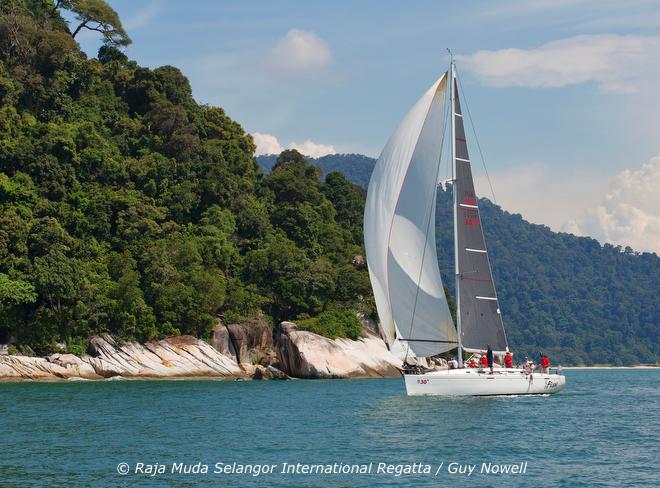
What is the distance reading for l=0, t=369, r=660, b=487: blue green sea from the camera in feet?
69.6

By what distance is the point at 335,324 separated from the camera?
64750mm

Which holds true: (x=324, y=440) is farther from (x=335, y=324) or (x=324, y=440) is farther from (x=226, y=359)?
(x=335, y=324)

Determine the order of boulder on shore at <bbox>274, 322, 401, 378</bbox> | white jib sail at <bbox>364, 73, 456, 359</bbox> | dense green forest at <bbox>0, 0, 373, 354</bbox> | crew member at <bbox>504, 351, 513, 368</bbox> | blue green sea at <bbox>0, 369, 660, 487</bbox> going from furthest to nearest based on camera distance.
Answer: boulder on shore at <bbox>274, 322, 401, 378</bbox>, dense green forest at <bbox>0, 0, 373, 354</bbox>, crew member at <bbox>504, 351, 513, 368</bbox>, white jib sail at <bbox>364, 73, 456, 359</bbox>, blue green sea at <bbox>0, 369, 660, 487</bbox>

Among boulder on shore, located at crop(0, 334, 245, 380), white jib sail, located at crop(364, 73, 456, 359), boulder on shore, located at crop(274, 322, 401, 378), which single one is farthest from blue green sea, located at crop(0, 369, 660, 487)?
boulder on shore, located at crop(274, 322, 401, 378)

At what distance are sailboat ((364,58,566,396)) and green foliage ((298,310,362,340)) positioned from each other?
26.5 metres

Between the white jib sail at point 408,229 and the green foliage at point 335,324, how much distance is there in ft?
91.7

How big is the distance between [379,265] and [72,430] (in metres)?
13.1

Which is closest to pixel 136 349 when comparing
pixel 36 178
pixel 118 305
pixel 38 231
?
pixel 118 305

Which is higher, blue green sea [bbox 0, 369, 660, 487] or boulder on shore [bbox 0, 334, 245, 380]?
blue green sea [bbox 0, 369, 660, 487]

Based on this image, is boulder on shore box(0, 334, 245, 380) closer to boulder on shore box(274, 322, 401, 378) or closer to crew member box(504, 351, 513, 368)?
boulder on shore box(274, 322, 401, 378)

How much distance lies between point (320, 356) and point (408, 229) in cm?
2748

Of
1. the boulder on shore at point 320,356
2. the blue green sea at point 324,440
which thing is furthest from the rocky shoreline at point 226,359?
the blue green sea at point 324,440

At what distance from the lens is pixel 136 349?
5925 centimetres

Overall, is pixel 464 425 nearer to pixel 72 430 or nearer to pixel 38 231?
pixel 72 430
